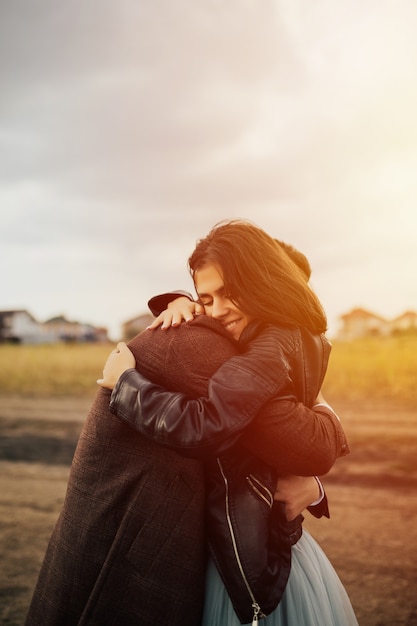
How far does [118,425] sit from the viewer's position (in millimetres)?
1771

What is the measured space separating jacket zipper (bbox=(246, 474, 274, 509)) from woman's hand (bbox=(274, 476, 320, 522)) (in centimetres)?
12

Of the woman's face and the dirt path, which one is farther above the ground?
the woman's face

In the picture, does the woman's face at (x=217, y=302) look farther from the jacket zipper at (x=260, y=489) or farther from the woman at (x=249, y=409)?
the jacket zipper at (x=260, y=489)

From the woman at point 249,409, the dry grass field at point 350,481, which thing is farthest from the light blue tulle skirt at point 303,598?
the dry grass field at point 350,481

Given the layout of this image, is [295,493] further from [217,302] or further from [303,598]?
[217,302]

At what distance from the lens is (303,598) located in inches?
77.2

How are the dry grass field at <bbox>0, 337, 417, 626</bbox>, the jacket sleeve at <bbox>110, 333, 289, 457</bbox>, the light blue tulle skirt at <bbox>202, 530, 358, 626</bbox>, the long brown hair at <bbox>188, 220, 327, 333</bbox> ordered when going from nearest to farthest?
1. the jacket sleeve at <bbox>110, 333, 289, 457</bbox>
2. the light blue tulle skirt at <bbox>202, 530, 358, 626</bbox>
3. the long brown hair at <bbox>188, 220, 327, 333</bbox>
4. the dry grass field at <bbox>0, 337, 417, 626</bbox>

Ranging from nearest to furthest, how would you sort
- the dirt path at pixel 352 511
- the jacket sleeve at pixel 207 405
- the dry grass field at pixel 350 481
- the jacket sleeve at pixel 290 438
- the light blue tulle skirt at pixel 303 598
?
1. the jacket sleeve at pixel 207 405
2. the jacket sleeve at pixel 290 438
3. the light blue tulle skirt at pixel 303 598
4. the dirt path at pixel 352 511
5. the dry grass field at pixel 350 481

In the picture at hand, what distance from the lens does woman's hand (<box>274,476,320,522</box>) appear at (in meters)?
1.85

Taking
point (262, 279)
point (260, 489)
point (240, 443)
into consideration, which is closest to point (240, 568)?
point (260, 489)

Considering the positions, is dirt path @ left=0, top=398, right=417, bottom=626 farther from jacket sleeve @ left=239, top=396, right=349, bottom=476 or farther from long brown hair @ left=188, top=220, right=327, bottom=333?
long brown hair @ left=188, top=220, right=327, bottom=333

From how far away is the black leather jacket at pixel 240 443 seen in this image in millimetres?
1604

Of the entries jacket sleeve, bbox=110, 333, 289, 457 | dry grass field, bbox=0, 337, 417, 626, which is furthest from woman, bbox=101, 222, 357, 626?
dry grass field, bbox=0, 337, 417, 626

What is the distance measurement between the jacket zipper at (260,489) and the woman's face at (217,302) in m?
0.45
